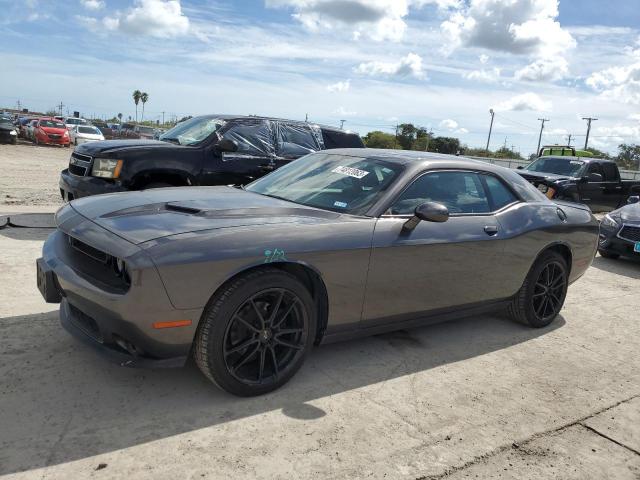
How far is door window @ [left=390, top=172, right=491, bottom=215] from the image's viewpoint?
13.0ft

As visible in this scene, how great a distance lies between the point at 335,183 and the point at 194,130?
14.3ft

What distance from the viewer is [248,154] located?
771cm

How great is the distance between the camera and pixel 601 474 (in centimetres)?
289

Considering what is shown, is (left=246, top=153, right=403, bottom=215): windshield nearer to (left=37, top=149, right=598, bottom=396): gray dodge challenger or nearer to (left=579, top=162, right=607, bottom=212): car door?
(left=37, top=149, right=598, bottom=396): gray dodge challenger

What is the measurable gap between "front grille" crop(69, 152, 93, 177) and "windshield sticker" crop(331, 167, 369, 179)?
401 centimetres

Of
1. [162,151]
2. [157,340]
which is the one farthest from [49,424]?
[162,151]

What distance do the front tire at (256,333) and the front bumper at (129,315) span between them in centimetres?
13

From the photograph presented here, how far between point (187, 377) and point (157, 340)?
64 cm

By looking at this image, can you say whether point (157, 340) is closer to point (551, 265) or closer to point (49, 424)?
point (49, 424)

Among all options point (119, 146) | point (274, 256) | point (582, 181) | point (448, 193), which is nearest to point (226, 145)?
point (119, 146)

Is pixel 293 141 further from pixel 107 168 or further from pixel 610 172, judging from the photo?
pixel 610 172

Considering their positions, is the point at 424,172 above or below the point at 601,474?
above

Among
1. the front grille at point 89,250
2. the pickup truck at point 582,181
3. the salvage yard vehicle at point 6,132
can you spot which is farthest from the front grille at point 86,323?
the salvage yard vehicle at point 6,132

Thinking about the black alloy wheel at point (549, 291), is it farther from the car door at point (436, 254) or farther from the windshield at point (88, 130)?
the windshield at point (88, 130)
